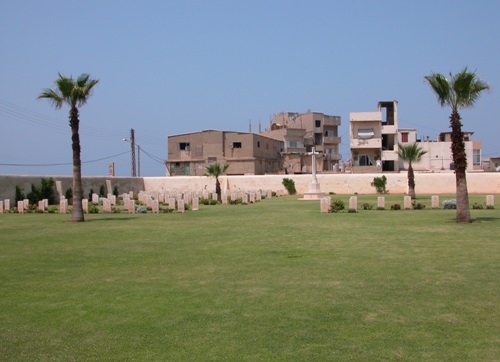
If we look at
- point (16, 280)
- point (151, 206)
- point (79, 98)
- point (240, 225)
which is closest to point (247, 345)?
point (16, 280)

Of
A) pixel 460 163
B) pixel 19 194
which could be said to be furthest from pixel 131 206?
pixel 460 163

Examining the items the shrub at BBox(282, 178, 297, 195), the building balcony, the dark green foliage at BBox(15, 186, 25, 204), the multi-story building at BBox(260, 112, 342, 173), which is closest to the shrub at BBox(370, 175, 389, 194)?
the shrub at BBox(282, 178, 297, 195)

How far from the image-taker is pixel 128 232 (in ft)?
55.5

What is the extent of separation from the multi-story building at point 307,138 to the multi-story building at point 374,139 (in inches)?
353

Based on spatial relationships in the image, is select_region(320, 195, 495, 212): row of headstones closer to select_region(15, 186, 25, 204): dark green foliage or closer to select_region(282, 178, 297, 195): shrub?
select_region(15, 186, 25, 204): dark green foliage

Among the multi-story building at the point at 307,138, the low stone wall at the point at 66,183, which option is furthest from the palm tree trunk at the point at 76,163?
the multi-story building at the point at 307,138

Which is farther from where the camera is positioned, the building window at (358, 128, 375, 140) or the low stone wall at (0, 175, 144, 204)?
the building window at (358, 128, 375, 140)

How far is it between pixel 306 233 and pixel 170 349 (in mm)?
10523

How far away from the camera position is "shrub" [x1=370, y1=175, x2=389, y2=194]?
4519 cm

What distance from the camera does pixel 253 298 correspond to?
7.79 meters

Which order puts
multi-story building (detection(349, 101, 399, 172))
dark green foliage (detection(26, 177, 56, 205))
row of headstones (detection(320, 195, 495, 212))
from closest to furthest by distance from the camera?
row of headstones (detection(320, 195, 495, 212)), dark green foliage (detection(26, 177, 56, 205)), multi-story building (detection(349, 101, 399, 172))

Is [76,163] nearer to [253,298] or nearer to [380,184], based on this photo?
[253,298]

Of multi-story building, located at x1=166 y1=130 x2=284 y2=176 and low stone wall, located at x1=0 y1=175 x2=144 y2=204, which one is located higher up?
multi-story building, located at x1=166 y1=130 x2=284 y2=176

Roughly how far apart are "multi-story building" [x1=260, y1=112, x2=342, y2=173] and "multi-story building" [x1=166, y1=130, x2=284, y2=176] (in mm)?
6235
